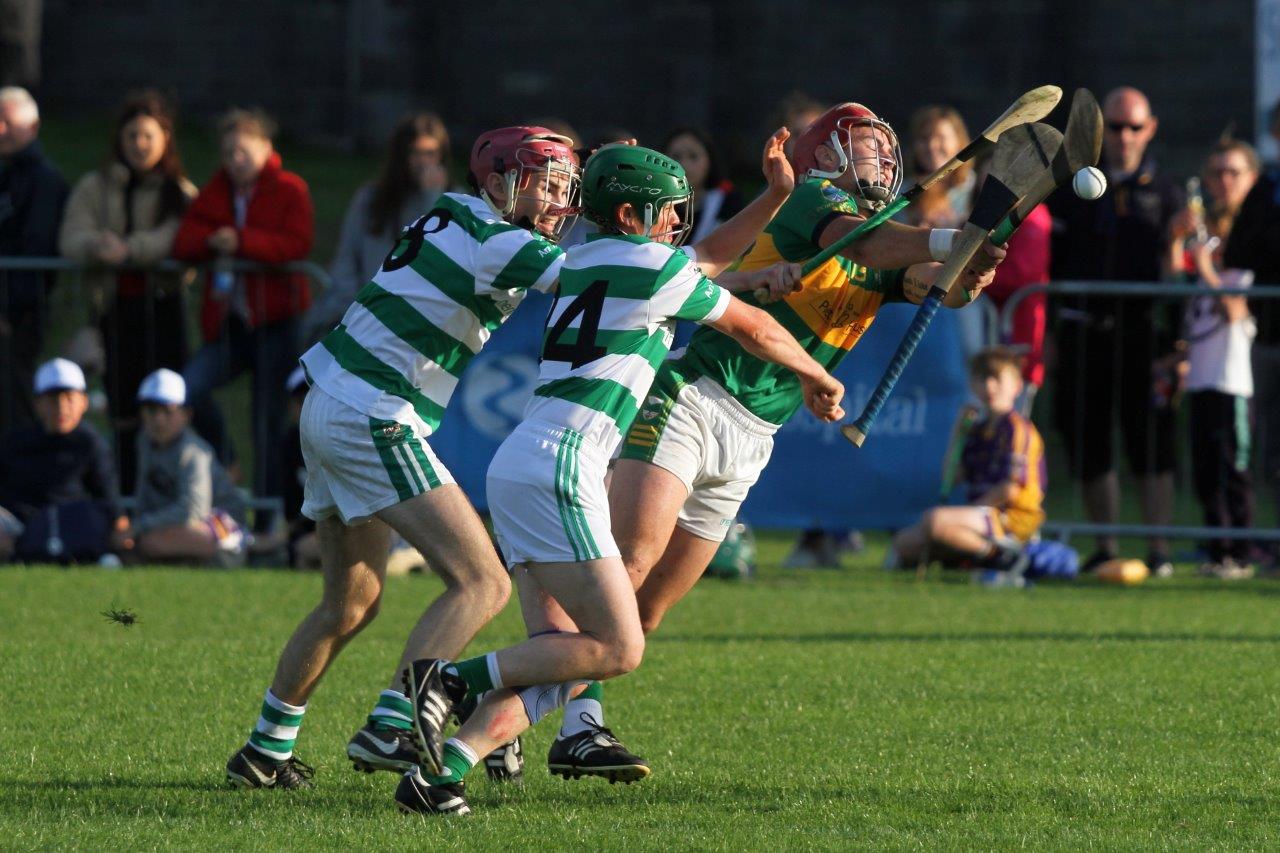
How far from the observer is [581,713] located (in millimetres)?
6406

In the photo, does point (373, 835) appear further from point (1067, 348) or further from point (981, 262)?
point (1067, 348)

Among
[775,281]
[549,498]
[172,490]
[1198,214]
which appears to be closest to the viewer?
[549,498]

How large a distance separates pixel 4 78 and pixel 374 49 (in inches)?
198

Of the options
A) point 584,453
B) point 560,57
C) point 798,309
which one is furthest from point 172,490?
point 560,57

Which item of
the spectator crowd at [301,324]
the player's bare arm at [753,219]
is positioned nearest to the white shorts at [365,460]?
the player's bare arm at [753,219]

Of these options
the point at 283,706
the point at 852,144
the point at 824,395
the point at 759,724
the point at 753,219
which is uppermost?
the point at 852,144

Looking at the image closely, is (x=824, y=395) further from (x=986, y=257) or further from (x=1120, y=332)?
(x=1120, y=332)

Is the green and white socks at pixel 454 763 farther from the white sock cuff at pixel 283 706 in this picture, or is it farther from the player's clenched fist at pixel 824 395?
A: the player's clenched fist at pixel 824 395

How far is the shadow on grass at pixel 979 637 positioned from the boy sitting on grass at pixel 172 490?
354 centimetres

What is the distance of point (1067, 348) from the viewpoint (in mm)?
12328

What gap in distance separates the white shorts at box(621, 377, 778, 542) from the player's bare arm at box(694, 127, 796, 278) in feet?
1.38

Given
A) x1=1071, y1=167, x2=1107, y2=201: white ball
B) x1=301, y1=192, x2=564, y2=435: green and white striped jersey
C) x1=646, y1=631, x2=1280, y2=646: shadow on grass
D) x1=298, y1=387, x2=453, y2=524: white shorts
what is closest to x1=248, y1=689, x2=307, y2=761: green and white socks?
x1=298, y1=387, x2=453, y2=524: white shorts

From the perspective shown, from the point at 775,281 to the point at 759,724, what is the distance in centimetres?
169

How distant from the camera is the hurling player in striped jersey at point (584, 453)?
18.5 feet
